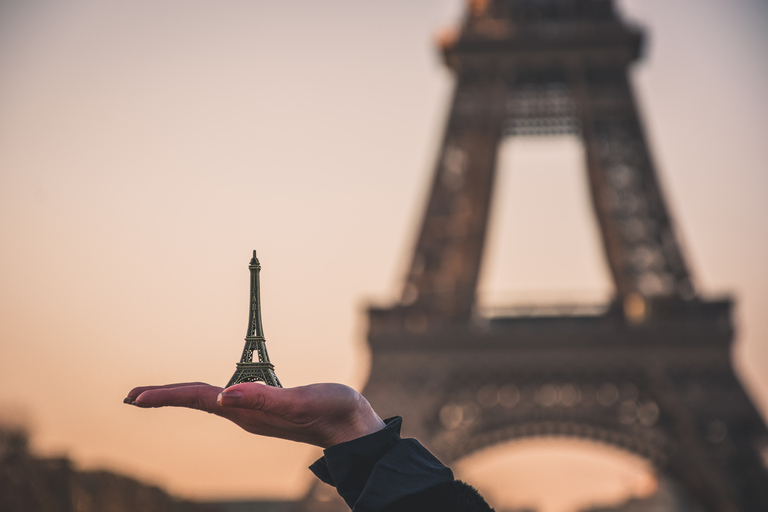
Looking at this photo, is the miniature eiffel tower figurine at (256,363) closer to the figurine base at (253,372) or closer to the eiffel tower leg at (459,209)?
the figurine base at (253,372)

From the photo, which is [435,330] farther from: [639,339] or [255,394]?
[255,394]

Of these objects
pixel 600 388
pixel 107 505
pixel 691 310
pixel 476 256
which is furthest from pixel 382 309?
pixel 107 505

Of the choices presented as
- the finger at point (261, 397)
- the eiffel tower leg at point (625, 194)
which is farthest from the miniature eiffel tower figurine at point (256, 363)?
the eiffel tower leg at point (625, 194)

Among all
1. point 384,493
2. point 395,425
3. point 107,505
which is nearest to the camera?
point 384,493

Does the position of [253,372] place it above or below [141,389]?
below

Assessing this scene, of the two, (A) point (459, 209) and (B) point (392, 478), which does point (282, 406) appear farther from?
(A) point (459, 209)

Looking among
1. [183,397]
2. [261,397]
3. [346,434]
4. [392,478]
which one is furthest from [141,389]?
[392,478]
